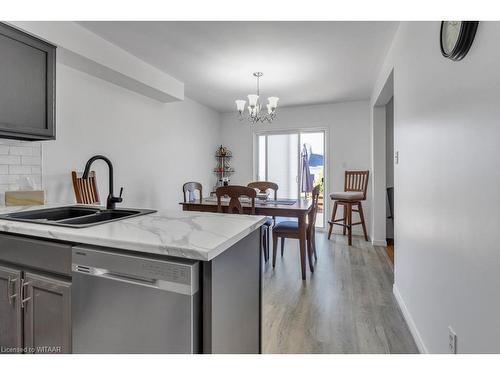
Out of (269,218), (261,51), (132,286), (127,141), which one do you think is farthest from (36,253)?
(269,218)

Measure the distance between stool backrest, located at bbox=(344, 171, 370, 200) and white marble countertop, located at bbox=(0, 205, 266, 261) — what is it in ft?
11.7

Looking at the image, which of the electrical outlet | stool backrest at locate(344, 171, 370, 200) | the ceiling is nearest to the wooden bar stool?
stool backrest at locate(344, 171, 370, 200)

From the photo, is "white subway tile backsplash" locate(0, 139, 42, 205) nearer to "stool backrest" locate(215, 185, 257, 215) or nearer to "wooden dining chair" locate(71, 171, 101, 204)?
"wooden dining chair" locate(71, 171, 101, 204)

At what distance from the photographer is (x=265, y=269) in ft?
9.73

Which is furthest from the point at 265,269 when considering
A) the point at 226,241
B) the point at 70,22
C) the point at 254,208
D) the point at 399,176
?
the point at 70,22

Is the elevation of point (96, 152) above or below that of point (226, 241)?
above

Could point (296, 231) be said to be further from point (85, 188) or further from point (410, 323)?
point (85, 188)

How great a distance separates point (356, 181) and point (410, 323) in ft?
9.89

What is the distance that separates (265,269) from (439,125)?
2.21 m

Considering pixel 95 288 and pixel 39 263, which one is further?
pixel 39 263

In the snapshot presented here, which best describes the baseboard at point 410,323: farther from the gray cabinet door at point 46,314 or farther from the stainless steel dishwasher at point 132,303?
the gray cabinet door at point 46,314

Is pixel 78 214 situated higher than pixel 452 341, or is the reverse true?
pixel 78 214

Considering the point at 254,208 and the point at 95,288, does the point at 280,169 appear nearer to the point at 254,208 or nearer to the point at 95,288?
the point at 254,208

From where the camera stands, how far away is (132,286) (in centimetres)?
92
